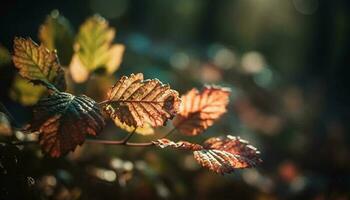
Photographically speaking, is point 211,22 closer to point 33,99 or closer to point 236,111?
point 236,111

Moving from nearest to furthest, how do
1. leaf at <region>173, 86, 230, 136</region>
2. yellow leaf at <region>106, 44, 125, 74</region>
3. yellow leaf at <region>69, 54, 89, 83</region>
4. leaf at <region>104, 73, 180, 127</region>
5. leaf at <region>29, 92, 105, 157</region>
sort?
leaf at <region>29, 92, 105, 157</region>, leaf at <region>104, 73, 180, 127</region>, leaf at <region>173, 86, 230, 136</region>, yellow leaf at <region>106, 44, 125, 74</region>, yellow leaf at <region>69, 54, 89, 83</region>

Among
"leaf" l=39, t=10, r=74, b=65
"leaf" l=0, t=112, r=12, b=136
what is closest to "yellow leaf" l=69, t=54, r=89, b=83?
"leaf" l=39, t=10, r=74, b=65

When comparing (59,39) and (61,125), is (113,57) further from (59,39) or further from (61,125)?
(61,125)

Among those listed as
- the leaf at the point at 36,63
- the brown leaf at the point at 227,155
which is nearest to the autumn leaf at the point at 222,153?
the brown leaf at the point at 227,155

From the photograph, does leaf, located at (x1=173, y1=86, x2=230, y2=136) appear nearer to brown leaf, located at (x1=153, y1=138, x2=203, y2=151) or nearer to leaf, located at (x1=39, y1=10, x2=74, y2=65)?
brown leaf, located at (x1=153, y1=138, x2=203, y2=151)

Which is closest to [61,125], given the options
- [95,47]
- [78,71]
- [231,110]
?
Result: [95,47]

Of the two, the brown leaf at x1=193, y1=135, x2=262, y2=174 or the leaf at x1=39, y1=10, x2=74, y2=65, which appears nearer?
the brown leaf at x1=193, y1=135, x2=262, y2=174
